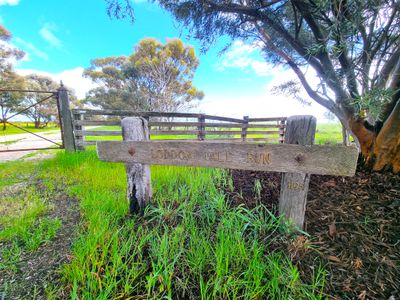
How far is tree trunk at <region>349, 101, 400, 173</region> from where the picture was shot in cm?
210

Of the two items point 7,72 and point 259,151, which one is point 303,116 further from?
point 7,72

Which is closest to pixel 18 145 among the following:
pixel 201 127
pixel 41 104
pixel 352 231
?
pixel 201 127

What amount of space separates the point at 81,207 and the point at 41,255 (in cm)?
71

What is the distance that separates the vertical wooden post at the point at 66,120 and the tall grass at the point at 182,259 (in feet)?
11.1

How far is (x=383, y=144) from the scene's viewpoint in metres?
2.19

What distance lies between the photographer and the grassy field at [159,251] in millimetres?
1116

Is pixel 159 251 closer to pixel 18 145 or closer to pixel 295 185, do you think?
pixel 295 185

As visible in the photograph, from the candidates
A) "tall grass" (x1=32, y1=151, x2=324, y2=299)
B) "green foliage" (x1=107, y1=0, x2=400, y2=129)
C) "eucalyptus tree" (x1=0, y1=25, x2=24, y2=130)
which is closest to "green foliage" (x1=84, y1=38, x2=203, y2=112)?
"eucalyptus tree" (x1=0, y1=25, x2=24, y2=130)

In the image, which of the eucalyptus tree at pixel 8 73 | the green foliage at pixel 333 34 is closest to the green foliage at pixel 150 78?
the eucalyptus tree at pixel 8 73

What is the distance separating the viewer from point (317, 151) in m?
1.29

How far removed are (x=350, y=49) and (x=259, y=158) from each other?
1.95m

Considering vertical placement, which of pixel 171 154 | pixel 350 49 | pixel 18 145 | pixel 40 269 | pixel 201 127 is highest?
pixel 350 49

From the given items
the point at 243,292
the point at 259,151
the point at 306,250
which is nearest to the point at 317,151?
the point at 259,151

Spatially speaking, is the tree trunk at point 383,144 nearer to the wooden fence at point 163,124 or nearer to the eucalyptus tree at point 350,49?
the eucalyptus tree at point 350,49
